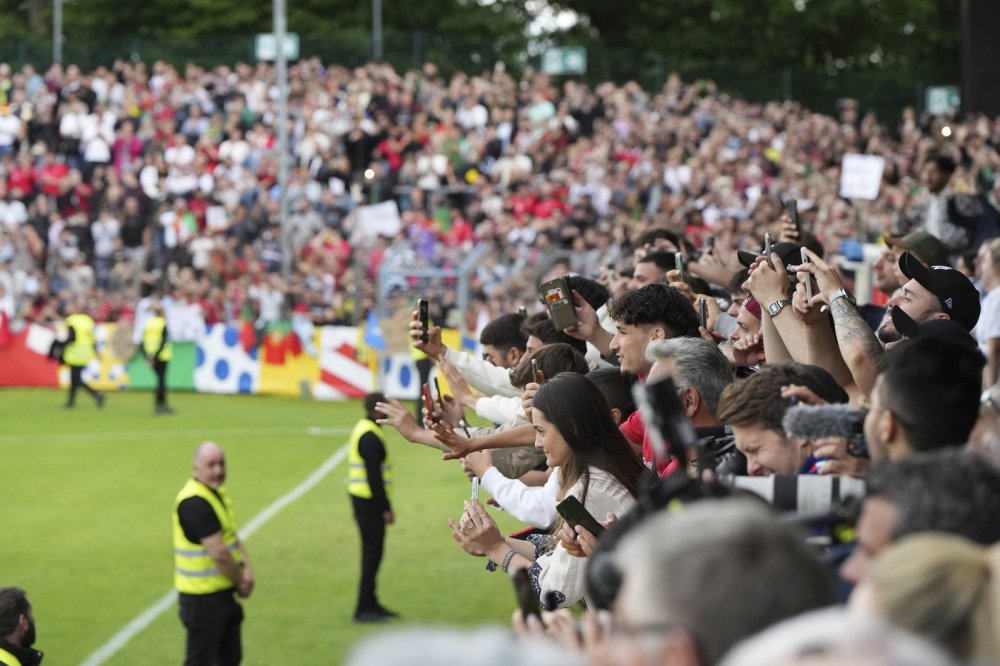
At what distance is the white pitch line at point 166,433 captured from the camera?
80.2ft

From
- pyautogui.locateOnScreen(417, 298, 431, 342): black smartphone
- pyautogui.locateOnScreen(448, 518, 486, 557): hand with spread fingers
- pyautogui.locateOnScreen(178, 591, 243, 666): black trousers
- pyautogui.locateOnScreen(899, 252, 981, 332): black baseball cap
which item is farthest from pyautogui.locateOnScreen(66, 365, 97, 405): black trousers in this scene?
pyautogui.locateOnScreen(899, 252, 981, 332): black baseball cap

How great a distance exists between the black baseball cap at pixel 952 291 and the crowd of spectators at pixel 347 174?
63.5 ft

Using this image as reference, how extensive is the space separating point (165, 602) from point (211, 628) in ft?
10.5

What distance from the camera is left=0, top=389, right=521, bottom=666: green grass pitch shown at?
13203 millimetres

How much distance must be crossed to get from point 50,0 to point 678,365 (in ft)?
185

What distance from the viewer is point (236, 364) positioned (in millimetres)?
30828

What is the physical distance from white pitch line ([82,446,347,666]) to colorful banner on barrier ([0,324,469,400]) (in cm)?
830

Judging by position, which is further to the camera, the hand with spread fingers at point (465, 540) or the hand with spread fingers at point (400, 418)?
the hand with spread fingers at point (400, 418)

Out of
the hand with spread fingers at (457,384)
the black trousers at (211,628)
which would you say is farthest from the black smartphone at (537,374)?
the black trousers at (211,628)

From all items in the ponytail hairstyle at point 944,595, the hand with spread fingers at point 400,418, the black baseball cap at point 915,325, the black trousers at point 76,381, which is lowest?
the black trousers at point 76,381

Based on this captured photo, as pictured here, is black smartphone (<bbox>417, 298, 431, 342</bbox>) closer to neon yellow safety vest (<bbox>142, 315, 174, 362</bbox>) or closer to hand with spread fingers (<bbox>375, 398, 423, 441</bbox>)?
hand with spread fingers (<bbox>375, 398, 423, 441</bbox>)

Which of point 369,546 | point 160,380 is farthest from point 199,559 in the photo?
point 160,380

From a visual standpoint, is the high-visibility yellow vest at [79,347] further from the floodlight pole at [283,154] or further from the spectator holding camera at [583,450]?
the spectator holding camera at [583,450]

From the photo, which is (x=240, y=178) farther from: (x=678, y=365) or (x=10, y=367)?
(x=678, y=365)
